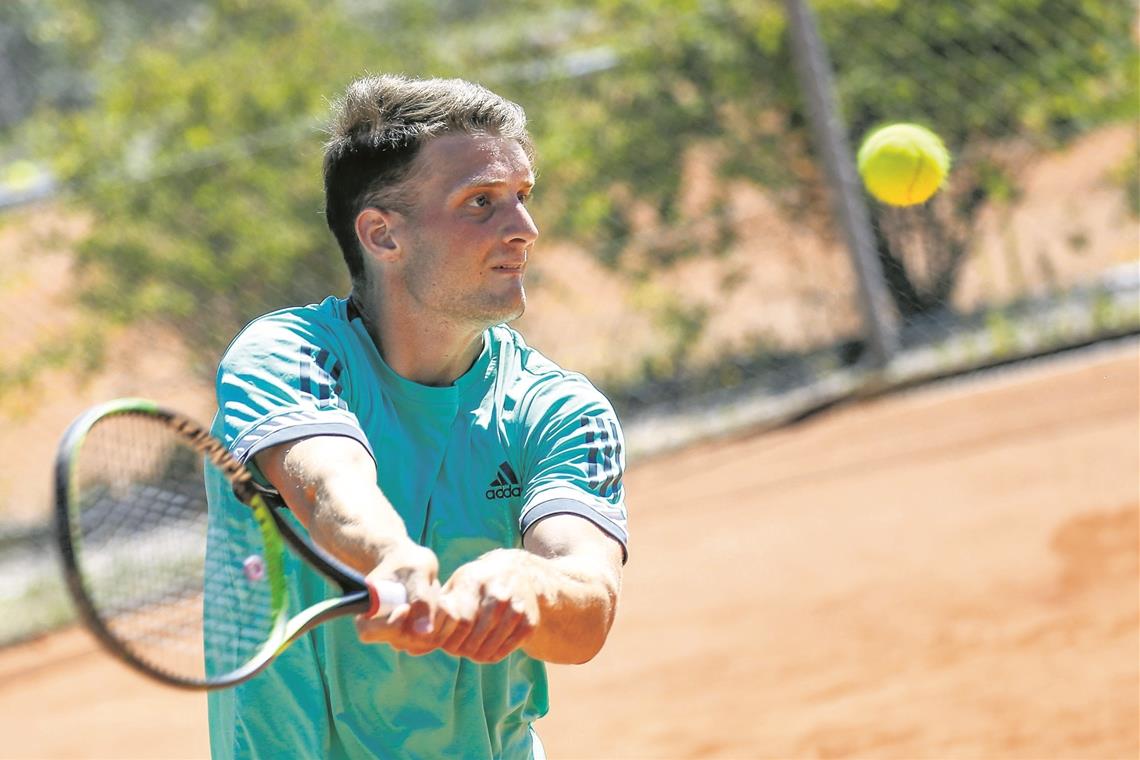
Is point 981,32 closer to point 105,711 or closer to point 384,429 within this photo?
point 105,711

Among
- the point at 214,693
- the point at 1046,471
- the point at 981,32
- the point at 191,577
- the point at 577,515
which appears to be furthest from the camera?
the point at 981,32

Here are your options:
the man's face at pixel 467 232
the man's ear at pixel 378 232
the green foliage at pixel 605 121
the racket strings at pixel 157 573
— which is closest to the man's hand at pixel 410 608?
the racket strings at pixel 157 573

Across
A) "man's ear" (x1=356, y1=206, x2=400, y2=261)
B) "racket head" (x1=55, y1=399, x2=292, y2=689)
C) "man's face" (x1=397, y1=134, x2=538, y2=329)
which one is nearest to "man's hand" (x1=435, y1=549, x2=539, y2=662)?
"racket head" (x1=55, y1=399, x2=292, y2=689)

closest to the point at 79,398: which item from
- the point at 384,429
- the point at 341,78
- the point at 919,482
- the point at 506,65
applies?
the point at 341,78

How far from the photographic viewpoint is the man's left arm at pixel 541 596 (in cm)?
193

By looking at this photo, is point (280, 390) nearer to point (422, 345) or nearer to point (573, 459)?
point (422, 345)

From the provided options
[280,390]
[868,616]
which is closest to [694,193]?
[868,616]

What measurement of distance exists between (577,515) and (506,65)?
6.80 metres

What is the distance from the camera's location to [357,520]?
6.88 ft

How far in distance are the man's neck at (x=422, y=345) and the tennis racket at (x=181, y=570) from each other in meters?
0.30

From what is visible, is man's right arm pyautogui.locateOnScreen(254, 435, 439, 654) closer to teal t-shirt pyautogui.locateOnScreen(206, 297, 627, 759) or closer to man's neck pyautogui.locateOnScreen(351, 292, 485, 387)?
teal t-shirt pyautogui.locateOnScreen(206, 297, 627, 759)

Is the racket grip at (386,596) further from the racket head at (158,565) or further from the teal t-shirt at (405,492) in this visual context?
the teal t-shirt at (405,492)

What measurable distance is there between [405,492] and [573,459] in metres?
0.27

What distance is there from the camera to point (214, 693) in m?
2.46
